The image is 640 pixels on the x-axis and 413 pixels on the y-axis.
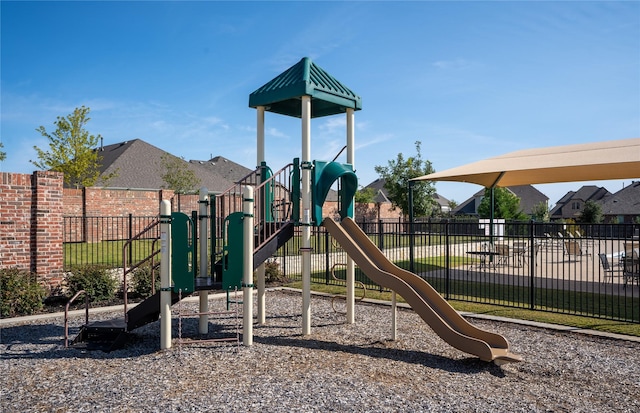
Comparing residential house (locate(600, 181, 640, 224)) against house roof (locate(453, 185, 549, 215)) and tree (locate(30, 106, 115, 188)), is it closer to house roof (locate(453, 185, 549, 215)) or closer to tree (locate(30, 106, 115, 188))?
house roof (locate(453, 185, 549, 215))

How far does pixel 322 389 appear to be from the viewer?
195 inches

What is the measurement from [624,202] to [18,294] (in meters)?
61.6

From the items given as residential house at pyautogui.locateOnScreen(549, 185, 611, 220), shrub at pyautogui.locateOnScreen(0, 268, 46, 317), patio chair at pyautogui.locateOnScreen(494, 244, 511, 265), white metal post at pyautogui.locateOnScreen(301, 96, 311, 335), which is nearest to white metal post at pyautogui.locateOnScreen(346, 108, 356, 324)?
white metal post at pyautogui.locateOnScreen(301, 96, 311, 335)

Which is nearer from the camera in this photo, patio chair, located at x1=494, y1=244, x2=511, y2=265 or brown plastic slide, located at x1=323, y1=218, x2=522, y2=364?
brown plastic slide, located at x1=323, y1=218, x2=522, y2=364

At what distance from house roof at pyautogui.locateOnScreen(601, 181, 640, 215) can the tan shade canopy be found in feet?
139

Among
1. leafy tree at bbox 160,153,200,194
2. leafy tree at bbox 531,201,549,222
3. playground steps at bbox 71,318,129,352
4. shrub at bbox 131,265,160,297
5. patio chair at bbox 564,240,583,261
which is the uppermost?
leafy tree at bbox 160,153,200,194

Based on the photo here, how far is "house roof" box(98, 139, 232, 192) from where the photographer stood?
32.3m

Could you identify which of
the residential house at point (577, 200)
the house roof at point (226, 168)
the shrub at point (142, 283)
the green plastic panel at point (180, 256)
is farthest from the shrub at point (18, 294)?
the residential house at point (577, 200)

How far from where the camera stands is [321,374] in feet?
18.0

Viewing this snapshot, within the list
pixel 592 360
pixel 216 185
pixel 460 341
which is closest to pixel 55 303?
pixel 460 341

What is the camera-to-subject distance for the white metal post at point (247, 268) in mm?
6734

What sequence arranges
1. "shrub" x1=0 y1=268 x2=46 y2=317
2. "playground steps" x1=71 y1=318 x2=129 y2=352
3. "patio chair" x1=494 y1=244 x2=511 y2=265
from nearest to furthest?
1. "playground steps" x1=71 y1=318 x2=129 y2=352
2. "shrub" x1=0 y1=268 x2=46 y2=317
3. "patio chair" x1=494 y1=244 x2=511 y2=265

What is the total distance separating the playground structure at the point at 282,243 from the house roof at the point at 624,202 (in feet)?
178

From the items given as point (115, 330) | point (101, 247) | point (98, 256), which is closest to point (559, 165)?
point (115, 330)
